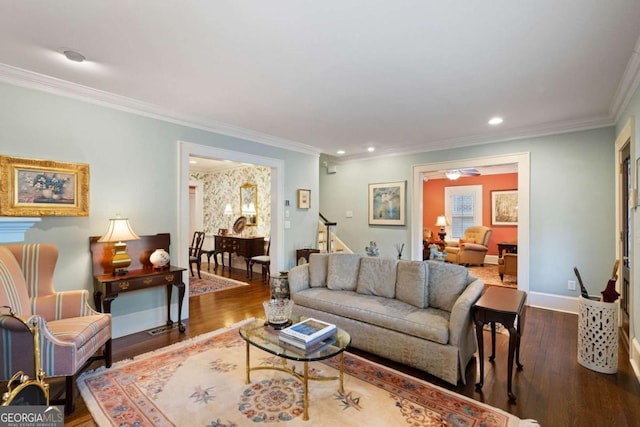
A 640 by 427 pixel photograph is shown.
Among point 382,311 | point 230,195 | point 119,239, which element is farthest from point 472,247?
point 119,239

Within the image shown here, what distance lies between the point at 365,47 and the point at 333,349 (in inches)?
84.7

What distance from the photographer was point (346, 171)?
21.7ft

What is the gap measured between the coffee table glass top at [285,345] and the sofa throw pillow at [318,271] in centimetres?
125

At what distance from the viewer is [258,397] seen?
2197 millimetres

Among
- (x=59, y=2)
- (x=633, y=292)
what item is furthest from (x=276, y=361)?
(x=633, y=292)

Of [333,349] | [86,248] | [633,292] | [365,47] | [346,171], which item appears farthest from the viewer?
[346,171]

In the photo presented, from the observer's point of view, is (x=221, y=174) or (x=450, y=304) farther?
(x=221, y=174)

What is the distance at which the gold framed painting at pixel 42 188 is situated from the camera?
8.79 ft

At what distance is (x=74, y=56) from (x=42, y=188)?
1269 millimetres

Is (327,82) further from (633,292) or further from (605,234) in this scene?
(605,234)

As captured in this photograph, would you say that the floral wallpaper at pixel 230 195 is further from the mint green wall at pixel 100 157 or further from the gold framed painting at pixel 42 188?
the gold framed painting at pixel 42 188

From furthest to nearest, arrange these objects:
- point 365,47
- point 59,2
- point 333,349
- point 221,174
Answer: point 221,174, point 365,47, point 333,349, point 59,2

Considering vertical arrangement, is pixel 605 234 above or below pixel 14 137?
below

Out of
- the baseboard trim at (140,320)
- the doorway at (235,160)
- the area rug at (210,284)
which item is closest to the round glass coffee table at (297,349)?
the baseboard trim at (140,320)
